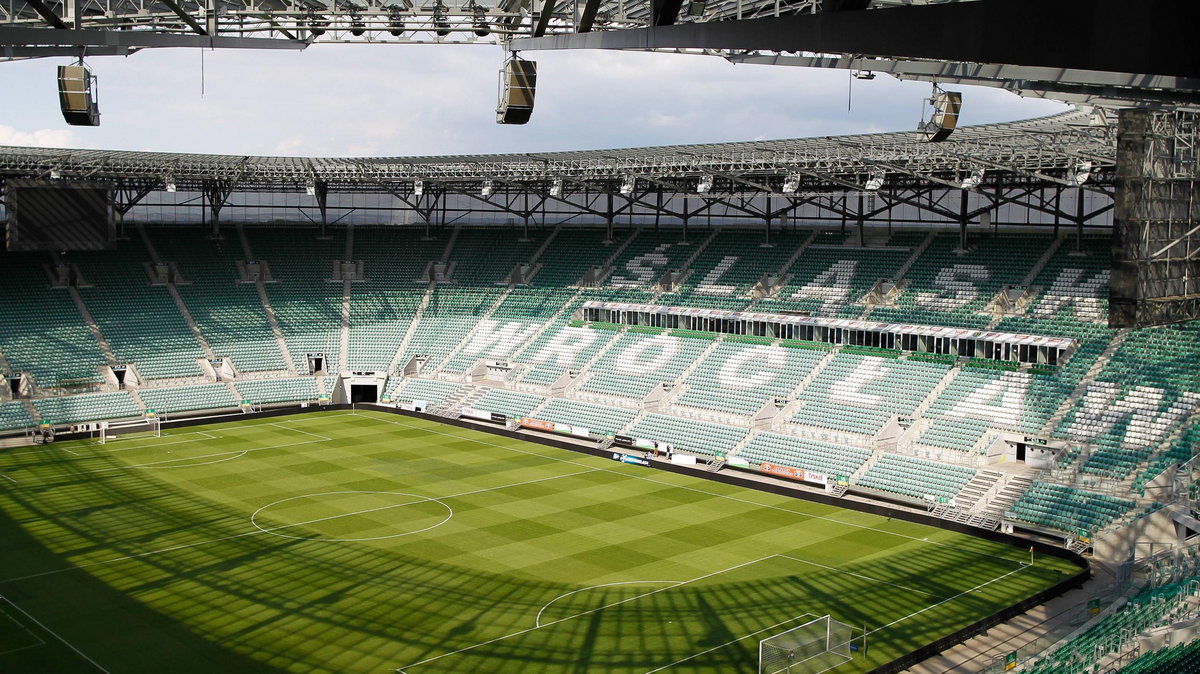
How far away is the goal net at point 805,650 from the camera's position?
22078 millimetres

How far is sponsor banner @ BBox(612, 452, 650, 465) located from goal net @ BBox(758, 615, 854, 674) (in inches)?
755

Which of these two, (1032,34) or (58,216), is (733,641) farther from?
(58,216)

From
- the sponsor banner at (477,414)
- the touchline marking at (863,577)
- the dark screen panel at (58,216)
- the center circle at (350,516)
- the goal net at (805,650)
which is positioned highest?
the dark screen panel at (58,216)

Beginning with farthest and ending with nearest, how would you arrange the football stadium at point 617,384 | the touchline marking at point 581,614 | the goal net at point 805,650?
the touchline marking at point 581,614 < the goal net at point 805,650 < the football stadium at point 617,384

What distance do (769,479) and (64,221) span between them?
120ft

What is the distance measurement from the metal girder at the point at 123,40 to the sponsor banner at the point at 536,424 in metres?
32.1

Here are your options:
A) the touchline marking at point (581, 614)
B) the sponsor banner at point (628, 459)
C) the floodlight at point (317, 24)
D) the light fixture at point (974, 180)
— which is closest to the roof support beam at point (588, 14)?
the floodlight at point (317, 24)

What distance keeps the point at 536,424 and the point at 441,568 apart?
788 inches

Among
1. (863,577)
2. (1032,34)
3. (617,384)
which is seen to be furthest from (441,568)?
(1032,34)

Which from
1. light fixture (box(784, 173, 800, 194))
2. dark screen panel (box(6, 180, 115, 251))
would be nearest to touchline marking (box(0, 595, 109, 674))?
dark screen panel (box(6, 180, 115, 251))

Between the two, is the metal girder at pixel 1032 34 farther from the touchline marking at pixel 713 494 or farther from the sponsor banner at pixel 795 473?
the sponsor banner at pixel 795 473

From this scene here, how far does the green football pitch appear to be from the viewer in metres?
23.2

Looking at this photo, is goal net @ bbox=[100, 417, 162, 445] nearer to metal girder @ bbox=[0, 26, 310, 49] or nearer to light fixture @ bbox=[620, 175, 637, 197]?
light fixture @ bbox=[620, 175, 637, 197]

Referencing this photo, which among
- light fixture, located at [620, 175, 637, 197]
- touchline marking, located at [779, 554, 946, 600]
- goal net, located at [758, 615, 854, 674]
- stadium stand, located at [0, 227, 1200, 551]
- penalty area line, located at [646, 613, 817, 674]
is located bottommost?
touchline marking, located at [779, 554, 946, 600]
